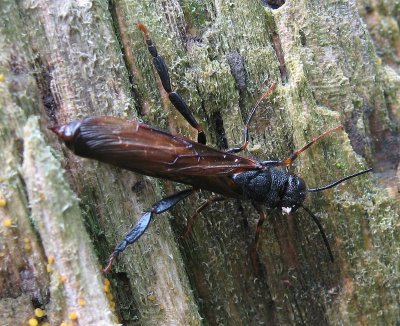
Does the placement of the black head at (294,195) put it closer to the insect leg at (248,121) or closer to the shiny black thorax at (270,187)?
the shiny black thorax at (270,187)

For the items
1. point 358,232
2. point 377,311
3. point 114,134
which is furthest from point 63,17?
point 377,311

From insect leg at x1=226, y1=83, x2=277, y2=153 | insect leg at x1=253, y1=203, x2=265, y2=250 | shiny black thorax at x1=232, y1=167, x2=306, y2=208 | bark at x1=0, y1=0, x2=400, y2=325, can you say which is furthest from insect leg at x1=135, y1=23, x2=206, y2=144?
insect leg at x1=253, y1=203, x2=265, y2=250

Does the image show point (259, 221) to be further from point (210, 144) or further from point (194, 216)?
point (210, 144)

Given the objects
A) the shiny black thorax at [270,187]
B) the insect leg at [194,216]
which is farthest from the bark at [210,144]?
the shiny black thorax at [270,187]

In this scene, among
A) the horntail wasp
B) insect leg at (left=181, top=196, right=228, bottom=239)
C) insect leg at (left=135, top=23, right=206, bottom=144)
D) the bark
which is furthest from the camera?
insect leg at (left=181, top=196, right=228, bottom=239)

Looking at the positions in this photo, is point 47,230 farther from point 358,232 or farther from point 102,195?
point 358,232

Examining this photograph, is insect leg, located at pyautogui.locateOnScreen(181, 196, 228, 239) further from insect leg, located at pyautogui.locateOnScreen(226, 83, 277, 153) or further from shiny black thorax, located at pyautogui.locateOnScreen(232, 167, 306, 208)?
insect leg, located at pyautogui.locateOnScreen(226, 83, 277, 153)
